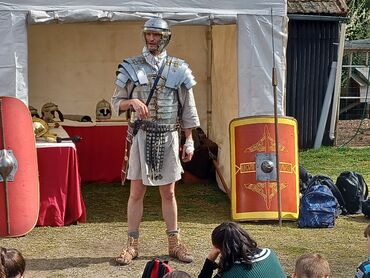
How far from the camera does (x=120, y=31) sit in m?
8.61

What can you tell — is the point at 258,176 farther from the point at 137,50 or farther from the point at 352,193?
the point at 137,50

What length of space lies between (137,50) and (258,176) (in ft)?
10.3

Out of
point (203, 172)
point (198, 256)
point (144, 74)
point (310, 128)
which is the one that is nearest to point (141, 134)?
point (144, 74)

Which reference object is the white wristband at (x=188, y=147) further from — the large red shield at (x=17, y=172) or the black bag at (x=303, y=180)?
the black bag at (x=303, y=180)

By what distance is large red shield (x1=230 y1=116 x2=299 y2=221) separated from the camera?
606cm

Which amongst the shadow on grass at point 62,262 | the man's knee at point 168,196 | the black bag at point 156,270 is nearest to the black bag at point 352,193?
the man's knee at point 168,196

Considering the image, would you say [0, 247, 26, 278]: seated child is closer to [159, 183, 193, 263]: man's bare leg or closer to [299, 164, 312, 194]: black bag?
[159, 183, 193, 263]: man's bare leg

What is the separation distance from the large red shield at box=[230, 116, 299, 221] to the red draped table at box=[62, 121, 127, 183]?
2.42 meters

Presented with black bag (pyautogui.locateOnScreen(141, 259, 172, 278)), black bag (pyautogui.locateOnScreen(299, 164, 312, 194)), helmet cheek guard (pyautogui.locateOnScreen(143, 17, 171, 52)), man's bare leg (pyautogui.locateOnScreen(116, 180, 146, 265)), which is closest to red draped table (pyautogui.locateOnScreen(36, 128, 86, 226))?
man's bare leg (pyautogui.locateOnScreen(116, 180, 146, 265))

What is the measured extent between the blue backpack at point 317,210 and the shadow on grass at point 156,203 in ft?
2.23

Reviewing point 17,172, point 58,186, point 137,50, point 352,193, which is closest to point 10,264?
point 17,172

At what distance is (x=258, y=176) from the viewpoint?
6.06 m

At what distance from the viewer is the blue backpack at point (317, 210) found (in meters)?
6.05

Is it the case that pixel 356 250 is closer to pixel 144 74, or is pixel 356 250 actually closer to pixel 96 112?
pixel 144 74
